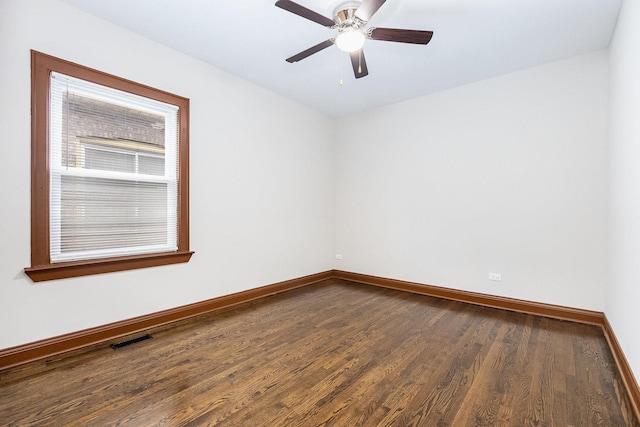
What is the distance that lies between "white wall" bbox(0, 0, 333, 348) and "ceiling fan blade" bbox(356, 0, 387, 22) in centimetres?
208

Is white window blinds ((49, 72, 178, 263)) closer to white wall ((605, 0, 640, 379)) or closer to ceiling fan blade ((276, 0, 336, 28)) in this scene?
ceiling fan blade ((276, 0, 336, 28))

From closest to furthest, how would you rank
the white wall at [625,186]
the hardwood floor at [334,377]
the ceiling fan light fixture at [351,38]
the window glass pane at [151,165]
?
the hardwood floor at [334,377] < the white wall at [625,186] < the ceiling fan light fixture at [351,38] < the window glass pane at [151,165]

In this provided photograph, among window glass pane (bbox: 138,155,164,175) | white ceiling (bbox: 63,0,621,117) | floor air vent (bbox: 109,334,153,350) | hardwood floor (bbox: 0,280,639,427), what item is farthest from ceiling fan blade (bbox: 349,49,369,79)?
floor air vent (bbox: 109,334,153,350)

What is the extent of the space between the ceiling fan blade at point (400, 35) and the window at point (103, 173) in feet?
6.96

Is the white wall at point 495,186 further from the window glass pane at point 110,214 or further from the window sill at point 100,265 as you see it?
the window glass pane at point 110,214

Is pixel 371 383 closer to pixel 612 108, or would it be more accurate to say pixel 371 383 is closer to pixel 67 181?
pixel 67 181

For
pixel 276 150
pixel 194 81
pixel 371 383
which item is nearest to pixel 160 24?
pixel 194 81

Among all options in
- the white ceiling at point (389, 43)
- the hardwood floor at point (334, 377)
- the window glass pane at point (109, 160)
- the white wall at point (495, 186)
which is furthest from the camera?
the white wall at point (495, 186)

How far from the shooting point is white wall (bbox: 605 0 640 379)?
1840 millimetres

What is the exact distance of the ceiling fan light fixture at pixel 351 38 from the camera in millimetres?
2277

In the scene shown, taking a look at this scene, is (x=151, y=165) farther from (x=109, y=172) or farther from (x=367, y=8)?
(x=367, y=8)

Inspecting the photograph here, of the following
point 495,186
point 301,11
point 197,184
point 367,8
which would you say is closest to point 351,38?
point 367,8

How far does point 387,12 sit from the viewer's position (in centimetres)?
245

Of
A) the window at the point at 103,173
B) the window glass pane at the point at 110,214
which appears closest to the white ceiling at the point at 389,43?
the window at the point at 103,173
